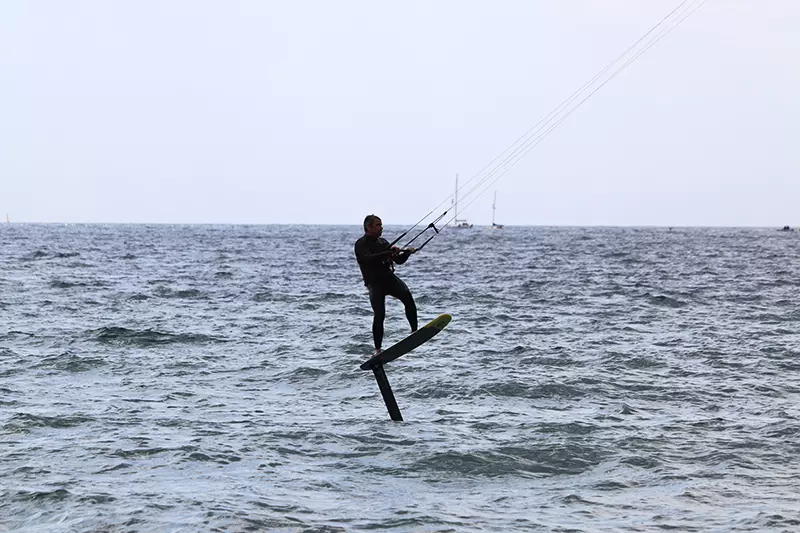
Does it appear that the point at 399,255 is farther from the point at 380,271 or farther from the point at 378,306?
the point at 378,306

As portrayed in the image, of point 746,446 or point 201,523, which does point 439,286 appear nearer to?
point 746,446

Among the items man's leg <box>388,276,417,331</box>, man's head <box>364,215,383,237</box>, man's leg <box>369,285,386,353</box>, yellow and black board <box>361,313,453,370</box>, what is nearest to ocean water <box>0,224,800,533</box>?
yellow and black board <box>361,313,453,370</box>

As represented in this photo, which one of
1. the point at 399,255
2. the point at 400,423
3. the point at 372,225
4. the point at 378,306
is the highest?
the point at 372,225

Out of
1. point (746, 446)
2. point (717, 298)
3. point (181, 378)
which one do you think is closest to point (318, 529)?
point (746, 446)

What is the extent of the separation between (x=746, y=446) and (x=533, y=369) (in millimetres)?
7447

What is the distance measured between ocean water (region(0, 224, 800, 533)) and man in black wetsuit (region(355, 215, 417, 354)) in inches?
95.0

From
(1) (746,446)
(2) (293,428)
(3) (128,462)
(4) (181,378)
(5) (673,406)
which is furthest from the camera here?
(4) (181,378)

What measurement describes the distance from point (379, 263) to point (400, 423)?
3820 mm

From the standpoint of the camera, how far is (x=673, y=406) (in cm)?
1750

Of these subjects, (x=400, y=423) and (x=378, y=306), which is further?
(x=400, y=423)

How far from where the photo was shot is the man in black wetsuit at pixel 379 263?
13.1m

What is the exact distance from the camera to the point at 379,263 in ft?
44.0

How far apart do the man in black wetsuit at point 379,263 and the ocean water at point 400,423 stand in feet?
7.91

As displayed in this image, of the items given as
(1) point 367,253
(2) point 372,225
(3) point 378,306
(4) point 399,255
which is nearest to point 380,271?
(1) point 367,253
